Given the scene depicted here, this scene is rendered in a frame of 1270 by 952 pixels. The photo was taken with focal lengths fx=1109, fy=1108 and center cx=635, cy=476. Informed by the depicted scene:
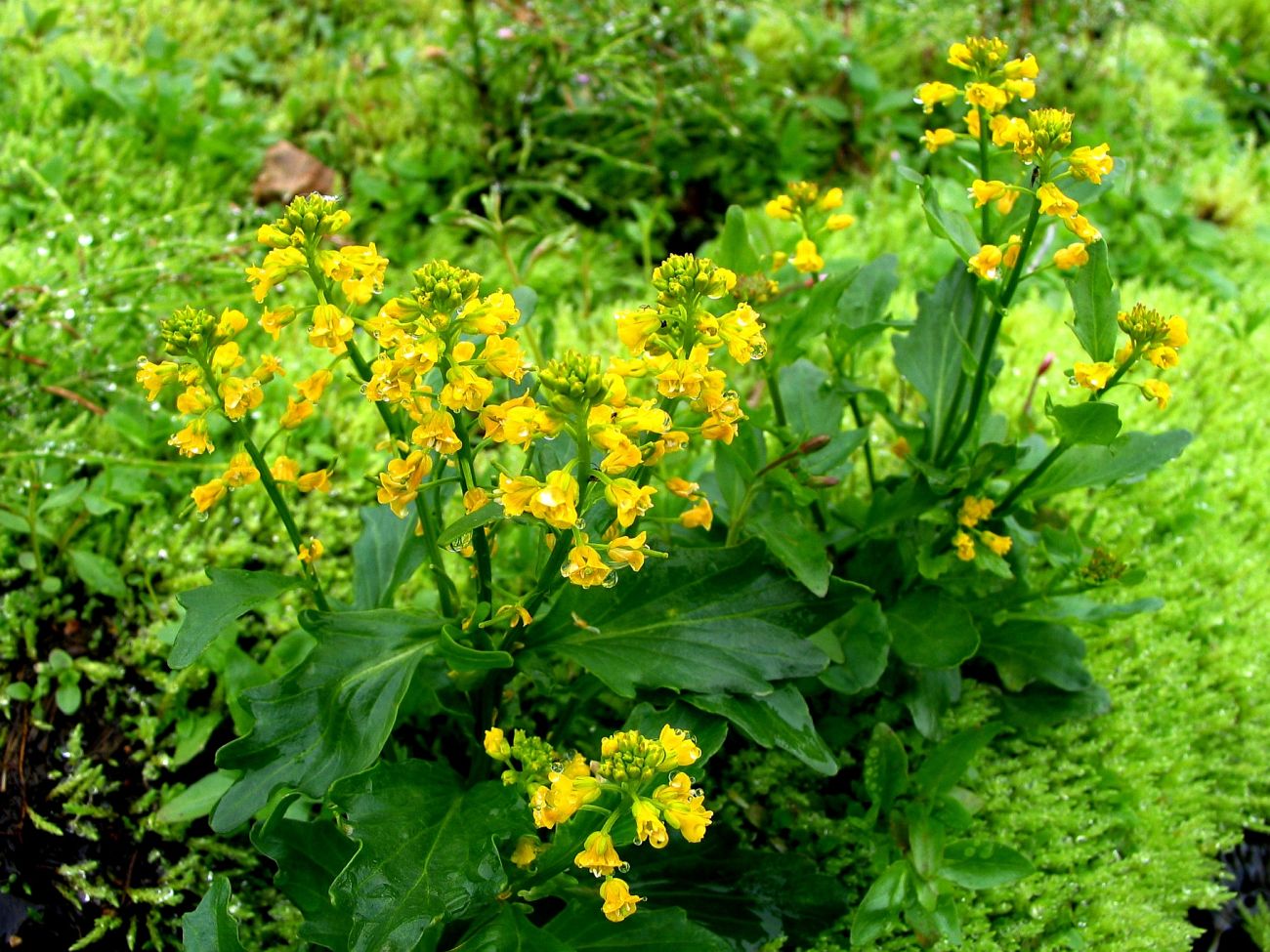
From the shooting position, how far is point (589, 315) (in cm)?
296

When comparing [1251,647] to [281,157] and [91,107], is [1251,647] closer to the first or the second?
[281,157]

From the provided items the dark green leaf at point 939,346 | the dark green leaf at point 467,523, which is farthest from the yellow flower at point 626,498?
the dark green leaf at point 939,346

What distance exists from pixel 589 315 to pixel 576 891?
70.1 inches

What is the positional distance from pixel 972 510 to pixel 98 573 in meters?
1.57

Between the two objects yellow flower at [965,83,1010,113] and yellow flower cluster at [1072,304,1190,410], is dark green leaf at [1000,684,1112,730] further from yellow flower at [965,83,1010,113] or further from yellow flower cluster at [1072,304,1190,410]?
yellow flower at [965,83,1010,113]

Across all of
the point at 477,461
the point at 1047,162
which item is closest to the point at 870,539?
the point at 1047,162

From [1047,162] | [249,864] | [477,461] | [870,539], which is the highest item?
[1047,162]

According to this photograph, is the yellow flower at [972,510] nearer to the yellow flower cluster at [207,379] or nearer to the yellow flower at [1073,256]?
the yellow flower at [1073,256]

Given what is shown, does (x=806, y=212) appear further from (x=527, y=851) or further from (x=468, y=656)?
(x=527, y=851)

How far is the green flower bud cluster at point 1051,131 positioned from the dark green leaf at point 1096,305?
168 millimetres

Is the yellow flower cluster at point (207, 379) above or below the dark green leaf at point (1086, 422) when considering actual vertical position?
above

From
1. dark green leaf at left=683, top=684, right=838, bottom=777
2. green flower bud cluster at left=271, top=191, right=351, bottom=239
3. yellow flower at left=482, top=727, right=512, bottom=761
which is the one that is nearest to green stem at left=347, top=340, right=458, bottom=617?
green flower bud cluster at left=271, top=191, right=351, bottom=239

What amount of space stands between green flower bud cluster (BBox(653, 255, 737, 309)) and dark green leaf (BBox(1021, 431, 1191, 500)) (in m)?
0.75

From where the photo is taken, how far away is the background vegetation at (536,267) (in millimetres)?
1913
